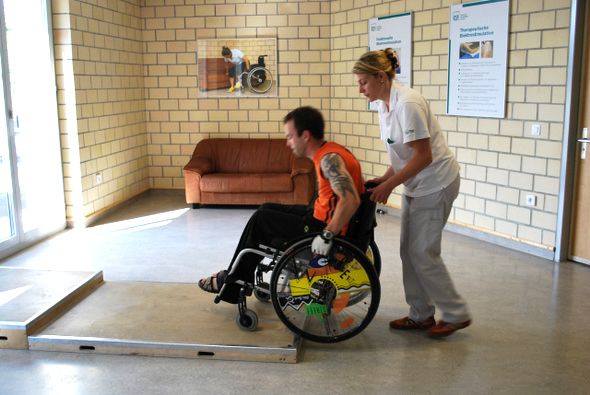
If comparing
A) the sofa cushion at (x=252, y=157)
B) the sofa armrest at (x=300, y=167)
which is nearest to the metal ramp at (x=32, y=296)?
the sofa armrest at (x=300, y=167)

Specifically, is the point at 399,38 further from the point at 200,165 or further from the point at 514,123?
the point at 200,165

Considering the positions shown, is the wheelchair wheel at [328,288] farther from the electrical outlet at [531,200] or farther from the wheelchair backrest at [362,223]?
the electrical outlet at [531,200]

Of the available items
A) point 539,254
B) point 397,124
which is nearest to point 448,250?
point 539,254

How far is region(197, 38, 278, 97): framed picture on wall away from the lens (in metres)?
7.33

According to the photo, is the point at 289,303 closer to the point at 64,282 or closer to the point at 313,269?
the point at 313,269

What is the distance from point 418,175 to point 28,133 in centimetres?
398

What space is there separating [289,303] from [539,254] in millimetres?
2789

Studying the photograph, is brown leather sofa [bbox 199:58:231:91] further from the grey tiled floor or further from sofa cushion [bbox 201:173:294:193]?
the grey tiled floor

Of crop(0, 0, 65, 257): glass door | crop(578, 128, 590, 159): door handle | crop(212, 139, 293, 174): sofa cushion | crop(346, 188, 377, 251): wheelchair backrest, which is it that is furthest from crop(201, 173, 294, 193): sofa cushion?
crop(346, 188, 377, 251): wheelchair backrest

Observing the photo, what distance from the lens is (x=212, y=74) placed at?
743 centimetres

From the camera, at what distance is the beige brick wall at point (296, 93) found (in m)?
4.68

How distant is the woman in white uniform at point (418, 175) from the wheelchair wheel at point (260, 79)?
14.9 ft

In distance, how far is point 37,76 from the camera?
5402 mm

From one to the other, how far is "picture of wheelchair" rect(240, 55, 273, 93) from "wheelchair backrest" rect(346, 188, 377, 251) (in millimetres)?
4820
